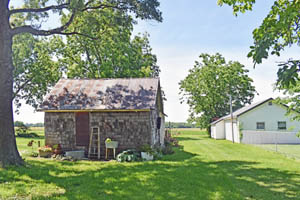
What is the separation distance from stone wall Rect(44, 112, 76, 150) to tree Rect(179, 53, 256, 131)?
31115 mm

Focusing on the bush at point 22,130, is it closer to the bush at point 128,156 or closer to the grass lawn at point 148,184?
Result: the bush at point 128,156

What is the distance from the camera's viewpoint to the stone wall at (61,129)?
1498 cm

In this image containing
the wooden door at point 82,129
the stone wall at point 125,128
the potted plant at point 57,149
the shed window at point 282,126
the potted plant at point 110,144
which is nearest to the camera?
the potted plant at point 110,144

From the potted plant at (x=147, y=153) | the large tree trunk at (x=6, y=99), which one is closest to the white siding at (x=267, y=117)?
the potted plant at (x=147, y=153)

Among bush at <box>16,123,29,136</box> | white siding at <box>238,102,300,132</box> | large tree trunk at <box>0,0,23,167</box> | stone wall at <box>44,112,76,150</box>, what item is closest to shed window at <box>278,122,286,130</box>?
white siding at <box>238,102,300,132</box>

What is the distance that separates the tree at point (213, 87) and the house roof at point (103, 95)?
28.6m

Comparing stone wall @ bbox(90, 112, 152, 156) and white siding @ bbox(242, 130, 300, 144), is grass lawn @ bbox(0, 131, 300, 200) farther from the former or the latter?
white siding @ bbox(242, 130, 300, 144)

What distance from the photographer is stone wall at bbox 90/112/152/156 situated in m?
14.4

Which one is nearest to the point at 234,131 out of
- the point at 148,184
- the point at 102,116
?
the point at 102,116

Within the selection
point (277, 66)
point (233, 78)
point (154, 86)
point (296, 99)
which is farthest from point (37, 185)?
point (233, 78)

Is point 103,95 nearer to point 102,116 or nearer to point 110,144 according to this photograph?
point 102,116

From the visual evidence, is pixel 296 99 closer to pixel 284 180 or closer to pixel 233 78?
pixel 284 180

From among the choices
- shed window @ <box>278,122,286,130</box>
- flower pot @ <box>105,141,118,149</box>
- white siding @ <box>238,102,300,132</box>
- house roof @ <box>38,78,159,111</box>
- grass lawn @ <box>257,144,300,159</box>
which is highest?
house roof @ <box>38,78,159,111</box>

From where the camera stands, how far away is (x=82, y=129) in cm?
1495
